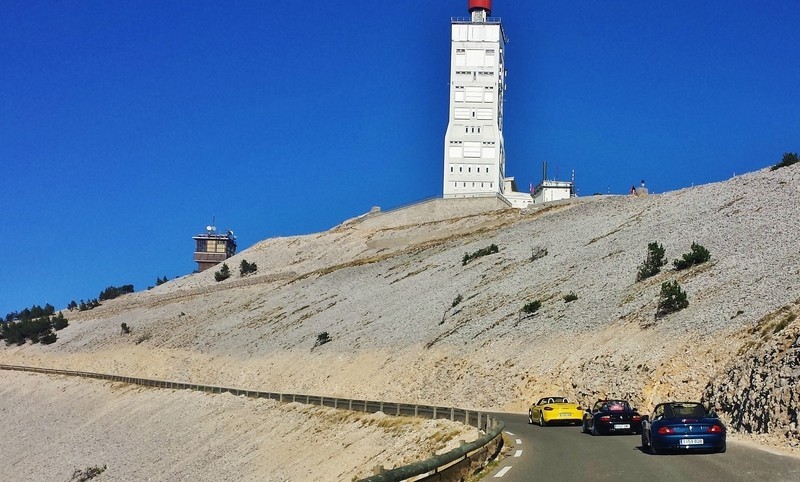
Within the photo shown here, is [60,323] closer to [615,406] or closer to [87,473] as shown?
[87,473]

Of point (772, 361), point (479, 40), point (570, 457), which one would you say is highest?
point (479, 40)

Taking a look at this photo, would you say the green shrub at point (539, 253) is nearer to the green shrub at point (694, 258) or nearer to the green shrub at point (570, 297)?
the green shrub at point (570, 297)

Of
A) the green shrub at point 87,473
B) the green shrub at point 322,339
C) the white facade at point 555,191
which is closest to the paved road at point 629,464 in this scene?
the green shrub at point 87,473

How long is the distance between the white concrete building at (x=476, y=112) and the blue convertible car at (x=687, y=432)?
10332 centimetres

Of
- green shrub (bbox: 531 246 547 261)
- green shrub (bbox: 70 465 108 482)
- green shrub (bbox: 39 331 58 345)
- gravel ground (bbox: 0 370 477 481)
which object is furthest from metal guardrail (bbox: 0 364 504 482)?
green shrub (bbox: 39 331 58 345)

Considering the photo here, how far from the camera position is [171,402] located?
5881 cm

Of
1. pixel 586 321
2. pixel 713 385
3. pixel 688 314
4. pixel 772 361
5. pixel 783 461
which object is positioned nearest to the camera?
pixel 783 461

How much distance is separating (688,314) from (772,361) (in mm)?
16976

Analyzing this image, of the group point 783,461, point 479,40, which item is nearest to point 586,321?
point 783,461

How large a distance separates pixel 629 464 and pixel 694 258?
37434 millimetres

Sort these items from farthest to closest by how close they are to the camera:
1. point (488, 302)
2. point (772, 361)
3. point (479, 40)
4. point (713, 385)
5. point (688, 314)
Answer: point (479, 40)
point (488, 302)
point (688, 314)
point (713, 385)
point (772, 361)

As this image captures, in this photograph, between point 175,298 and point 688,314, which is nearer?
point 688,314

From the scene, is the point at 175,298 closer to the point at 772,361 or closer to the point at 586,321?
the point at 586,321

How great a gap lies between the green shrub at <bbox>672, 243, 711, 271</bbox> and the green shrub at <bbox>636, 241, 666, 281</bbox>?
124cm
